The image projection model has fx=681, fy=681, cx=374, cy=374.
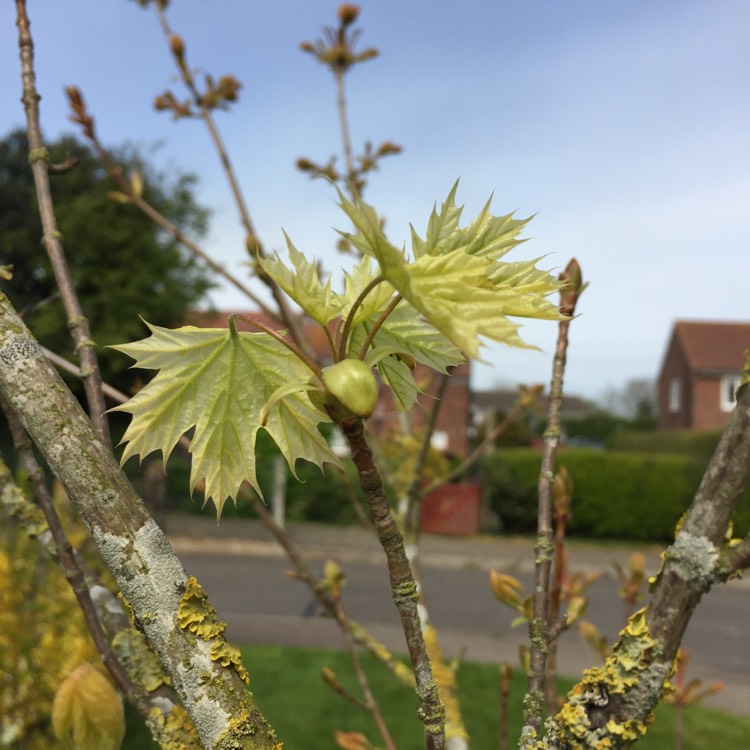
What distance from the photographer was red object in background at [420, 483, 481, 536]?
13992 millimetres

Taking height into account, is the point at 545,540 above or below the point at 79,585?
above

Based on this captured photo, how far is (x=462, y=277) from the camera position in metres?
0.52

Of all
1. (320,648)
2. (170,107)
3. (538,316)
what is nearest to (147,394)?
(538,316)

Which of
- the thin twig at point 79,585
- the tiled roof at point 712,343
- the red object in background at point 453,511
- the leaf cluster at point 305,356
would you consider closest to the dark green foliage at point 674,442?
the tiled roof at point 712,343

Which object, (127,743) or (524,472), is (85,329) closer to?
(127,743)

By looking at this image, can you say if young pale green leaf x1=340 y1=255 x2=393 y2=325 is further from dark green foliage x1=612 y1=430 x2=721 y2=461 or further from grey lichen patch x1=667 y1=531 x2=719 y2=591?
dark green foliage x1=612 y1=430 x2=721 y2=461

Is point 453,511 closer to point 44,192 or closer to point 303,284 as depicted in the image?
point 44,192

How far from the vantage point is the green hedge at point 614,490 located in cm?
1377

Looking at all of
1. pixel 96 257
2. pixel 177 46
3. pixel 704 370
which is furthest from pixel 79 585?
pixel 704 370

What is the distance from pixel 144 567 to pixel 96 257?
19437mm

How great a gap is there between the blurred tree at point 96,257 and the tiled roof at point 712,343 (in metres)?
17.9

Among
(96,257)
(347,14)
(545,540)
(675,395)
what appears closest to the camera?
(545,540)

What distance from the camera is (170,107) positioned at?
2547 millimetres

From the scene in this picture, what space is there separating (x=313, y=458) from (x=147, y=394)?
17 cm
